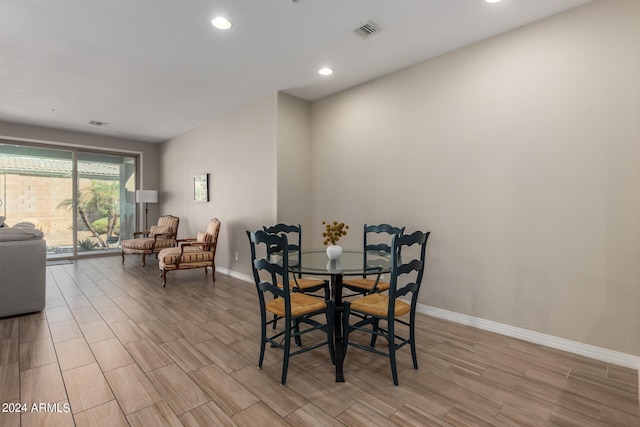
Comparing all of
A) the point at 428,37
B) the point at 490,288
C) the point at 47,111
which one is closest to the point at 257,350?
the point at 490,288

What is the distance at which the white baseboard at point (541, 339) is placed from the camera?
226cm

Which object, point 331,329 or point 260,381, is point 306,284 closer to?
point 331,329

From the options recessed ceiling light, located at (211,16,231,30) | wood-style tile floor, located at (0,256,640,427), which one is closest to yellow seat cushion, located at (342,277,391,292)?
wood-style tile floor, located at (0,256,640,427)

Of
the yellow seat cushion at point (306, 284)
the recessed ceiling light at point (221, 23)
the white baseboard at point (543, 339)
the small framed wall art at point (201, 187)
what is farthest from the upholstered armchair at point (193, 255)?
the white baseboard at point (543, 339)

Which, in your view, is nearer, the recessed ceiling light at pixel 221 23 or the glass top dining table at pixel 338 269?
Result: the glass top dining table at pixel 338 269

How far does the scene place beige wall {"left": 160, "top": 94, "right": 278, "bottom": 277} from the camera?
14.5 ft

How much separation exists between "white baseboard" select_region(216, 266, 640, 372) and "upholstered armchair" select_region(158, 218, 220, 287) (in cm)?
326

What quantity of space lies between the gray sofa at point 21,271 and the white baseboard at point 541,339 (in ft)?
13.5

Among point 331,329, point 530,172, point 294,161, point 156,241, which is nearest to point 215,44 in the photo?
point 294,161

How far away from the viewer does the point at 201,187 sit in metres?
5.83

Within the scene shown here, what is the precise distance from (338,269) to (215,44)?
2.49m

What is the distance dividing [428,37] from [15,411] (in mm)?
4057

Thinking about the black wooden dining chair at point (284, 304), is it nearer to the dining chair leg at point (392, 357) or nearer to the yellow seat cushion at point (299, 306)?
the yellow seat cushion at point (299, 306)

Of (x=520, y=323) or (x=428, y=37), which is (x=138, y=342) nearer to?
(x=520, y=323)
